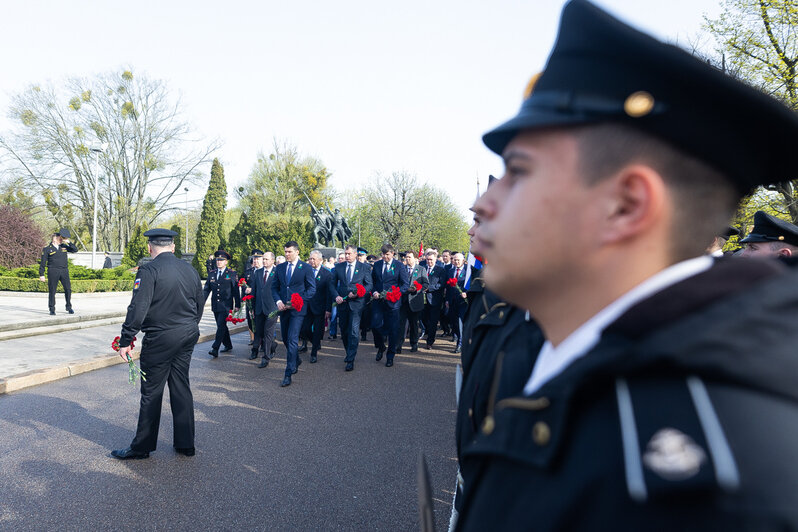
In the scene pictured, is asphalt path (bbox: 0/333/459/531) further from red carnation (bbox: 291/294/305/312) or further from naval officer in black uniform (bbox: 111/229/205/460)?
red carnation (bbox: 291/294/305/312)

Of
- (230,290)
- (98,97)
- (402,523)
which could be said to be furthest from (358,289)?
(98,97)

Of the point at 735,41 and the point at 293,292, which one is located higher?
the point at 735,41

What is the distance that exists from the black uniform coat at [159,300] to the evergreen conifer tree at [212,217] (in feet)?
114

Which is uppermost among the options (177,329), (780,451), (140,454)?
(780,451)

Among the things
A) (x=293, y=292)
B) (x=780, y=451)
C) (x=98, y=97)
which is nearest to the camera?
(x=780, y=451)

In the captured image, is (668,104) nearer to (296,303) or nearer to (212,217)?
(296,303)

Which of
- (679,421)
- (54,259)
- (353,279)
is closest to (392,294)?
A: (353,279)

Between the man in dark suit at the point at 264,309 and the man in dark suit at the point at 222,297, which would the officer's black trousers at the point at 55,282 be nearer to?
the man in dark suit at the point at 222,297

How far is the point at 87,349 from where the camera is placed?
9.83 m

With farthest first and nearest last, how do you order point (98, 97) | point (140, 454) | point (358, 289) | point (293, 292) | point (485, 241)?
1. point (98, 97)
2. point (358, 289)
3. point (293, 292)
4. point (140, 454)
5. point (485, 241)

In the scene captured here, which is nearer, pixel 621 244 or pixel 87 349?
pixel 621 244

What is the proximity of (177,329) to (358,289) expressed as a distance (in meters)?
5.48

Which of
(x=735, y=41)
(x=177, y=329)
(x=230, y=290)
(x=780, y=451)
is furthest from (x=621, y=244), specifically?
(x=735, y=41)

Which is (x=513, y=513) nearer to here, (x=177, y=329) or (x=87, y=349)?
(x=177, y=329)
